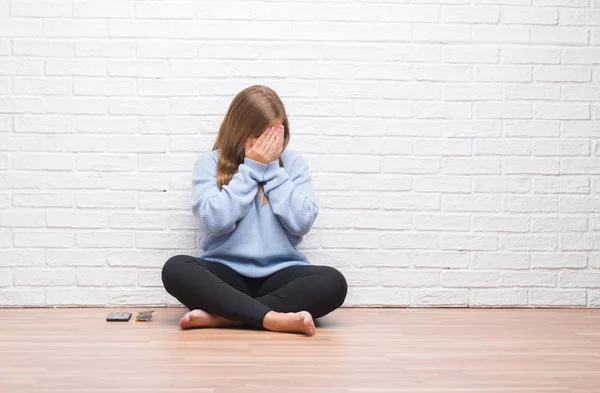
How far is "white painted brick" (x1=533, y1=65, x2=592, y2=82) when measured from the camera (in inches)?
118

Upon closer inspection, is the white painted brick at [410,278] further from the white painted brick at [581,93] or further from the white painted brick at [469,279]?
the white painted brick at [581,93]

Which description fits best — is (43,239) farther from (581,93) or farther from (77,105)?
(581,93)

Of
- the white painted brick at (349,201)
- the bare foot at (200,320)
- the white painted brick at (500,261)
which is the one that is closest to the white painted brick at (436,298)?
the white painted brick at (500,261)

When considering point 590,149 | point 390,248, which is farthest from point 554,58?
point 390,248

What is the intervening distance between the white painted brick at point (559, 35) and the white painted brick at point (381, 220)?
0.88 m

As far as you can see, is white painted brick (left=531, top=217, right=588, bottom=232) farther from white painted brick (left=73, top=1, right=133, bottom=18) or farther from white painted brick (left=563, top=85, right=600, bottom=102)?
white painted brick (left=73, top=1, right=133, bottom=18)

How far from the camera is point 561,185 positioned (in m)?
3.02

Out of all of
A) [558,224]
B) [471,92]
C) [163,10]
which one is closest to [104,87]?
[163,10]

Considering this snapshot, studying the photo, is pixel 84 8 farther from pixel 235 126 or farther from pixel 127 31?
pixel 235 126

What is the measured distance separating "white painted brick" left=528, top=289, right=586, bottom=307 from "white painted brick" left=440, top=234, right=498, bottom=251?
10.1 inches

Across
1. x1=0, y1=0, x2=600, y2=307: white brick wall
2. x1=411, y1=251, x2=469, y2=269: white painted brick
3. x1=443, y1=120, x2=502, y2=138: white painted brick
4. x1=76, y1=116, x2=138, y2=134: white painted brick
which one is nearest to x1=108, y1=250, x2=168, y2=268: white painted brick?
x1=0, y1=0, x2=600, y2=307: white brick wall

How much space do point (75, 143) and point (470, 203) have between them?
1557mm

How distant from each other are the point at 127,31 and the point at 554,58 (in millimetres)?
1679

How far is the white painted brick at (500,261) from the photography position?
2998mm
